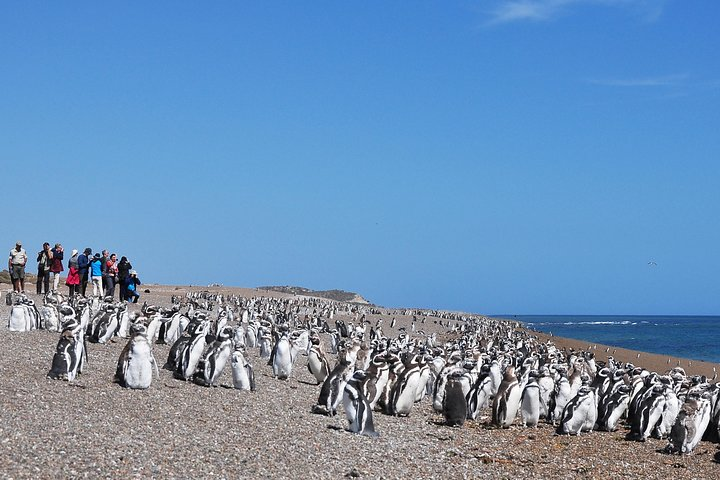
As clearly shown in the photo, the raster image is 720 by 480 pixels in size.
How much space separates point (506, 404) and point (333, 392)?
3.25 m

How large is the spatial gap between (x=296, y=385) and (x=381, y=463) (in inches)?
235

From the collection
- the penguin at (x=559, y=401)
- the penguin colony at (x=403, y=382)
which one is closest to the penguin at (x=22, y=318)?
the penguin colony at (x=403, y=382)

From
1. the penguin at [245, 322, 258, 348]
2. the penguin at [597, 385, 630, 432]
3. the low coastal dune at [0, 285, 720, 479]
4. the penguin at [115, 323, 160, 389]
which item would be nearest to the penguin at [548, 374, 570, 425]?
the penguin at [597, 385, 630, 432]

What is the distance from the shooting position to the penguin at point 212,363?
14.1 meters

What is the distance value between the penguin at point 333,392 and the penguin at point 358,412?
0.90 meters

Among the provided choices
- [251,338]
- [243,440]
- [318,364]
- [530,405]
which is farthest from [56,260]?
[243,440]

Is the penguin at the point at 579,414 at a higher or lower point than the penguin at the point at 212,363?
lower

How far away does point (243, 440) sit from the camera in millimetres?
10555

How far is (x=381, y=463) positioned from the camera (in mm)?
10680

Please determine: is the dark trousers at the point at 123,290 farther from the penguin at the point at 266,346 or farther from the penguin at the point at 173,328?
the penguin at the point at 266,346

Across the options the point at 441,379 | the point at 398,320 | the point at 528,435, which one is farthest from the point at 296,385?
the point at 398,320

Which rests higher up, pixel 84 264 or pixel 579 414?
pixel 84 264

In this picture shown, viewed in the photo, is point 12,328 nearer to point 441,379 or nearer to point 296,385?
point 296,385

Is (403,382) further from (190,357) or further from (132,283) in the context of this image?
(132,283)
